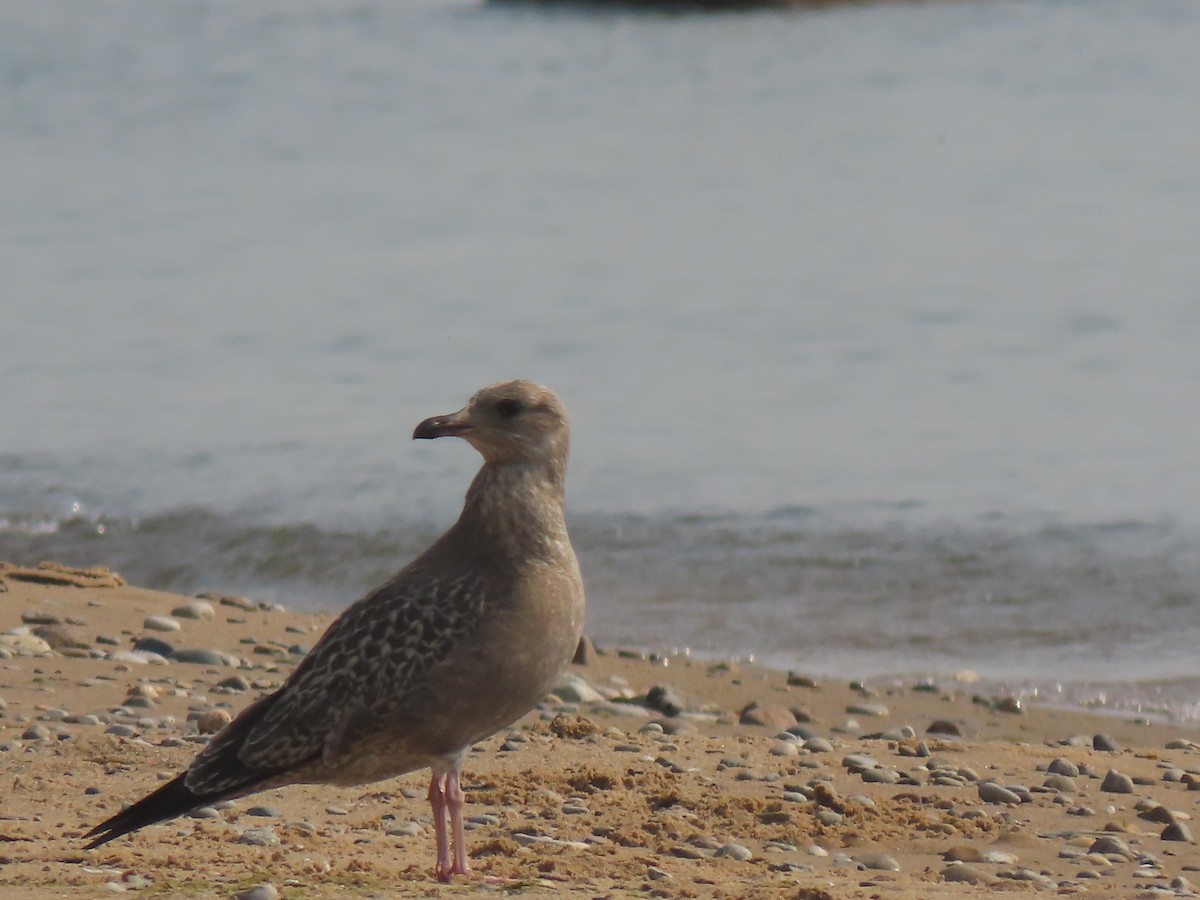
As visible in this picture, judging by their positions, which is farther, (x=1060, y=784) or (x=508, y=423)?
(x=1060, y=784)

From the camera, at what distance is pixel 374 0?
41812 mm

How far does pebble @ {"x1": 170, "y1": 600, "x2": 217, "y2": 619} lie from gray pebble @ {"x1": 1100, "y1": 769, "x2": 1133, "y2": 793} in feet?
13.0

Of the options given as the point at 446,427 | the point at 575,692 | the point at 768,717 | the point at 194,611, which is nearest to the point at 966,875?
the point at 446,427

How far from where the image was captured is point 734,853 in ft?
18.3

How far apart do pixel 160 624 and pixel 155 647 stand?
16.7 inches

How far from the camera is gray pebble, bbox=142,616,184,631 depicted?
27.3ft

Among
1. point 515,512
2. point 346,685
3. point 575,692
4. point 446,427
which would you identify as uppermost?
point 446,427

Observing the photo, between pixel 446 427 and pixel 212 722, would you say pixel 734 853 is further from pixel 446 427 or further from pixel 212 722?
pixel 212 722

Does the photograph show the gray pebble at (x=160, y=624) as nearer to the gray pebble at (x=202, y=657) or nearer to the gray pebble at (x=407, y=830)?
the gray pebble at (x=202, y=657)

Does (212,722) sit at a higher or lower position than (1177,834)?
higher

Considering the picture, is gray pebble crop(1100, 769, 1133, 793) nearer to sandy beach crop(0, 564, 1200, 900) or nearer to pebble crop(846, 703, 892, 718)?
sandy beach crop(0, 564, 1200, 900)

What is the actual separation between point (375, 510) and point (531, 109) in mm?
17885

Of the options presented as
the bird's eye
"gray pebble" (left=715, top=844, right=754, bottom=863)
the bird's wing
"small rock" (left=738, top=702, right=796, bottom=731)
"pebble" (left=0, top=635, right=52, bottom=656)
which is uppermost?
the bird's eye

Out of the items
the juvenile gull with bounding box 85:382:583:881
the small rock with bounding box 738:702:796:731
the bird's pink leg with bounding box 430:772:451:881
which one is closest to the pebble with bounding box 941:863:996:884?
the juvenile gull with bounding box 85:382:583:881
